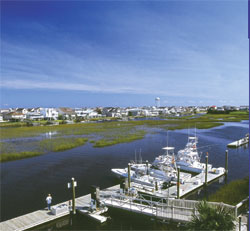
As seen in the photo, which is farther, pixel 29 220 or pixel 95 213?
pixel 95 213

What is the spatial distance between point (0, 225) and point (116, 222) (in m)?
8.92

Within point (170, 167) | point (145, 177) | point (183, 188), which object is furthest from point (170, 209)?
point (170, 167)

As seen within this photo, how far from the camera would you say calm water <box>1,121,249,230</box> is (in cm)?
1689

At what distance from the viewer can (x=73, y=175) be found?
28078 millimetres

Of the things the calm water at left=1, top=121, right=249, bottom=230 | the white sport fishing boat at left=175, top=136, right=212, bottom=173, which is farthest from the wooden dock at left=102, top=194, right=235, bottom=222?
the white sport fishing boat at left=175, top=136, right=212, bottom=173

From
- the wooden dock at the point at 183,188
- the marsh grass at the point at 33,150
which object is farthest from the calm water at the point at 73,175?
the marsh grass at the point at 33,150

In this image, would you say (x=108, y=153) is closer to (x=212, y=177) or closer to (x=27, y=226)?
(x=212, y=177)

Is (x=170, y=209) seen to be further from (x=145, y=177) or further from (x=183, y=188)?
(x=145, y=177)

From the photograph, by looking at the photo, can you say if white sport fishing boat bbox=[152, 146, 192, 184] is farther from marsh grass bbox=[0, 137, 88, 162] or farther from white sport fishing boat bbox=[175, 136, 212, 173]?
marsh grass bbox=[0, 137, 88, 162]

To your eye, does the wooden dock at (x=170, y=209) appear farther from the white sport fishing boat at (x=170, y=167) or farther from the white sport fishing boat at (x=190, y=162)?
the white sport fishing boat at (x=190, y=162)

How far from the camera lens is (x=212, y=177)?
25984mm

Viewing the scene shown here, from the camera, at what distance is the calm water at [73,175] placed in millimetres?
16891

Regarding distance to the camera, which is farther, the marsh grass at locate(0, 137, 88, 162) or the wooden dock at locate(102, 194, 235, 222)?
the marsh grass at locate(0, 137, 88, 162)

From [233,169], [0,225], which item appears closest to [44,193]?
[0,225]
